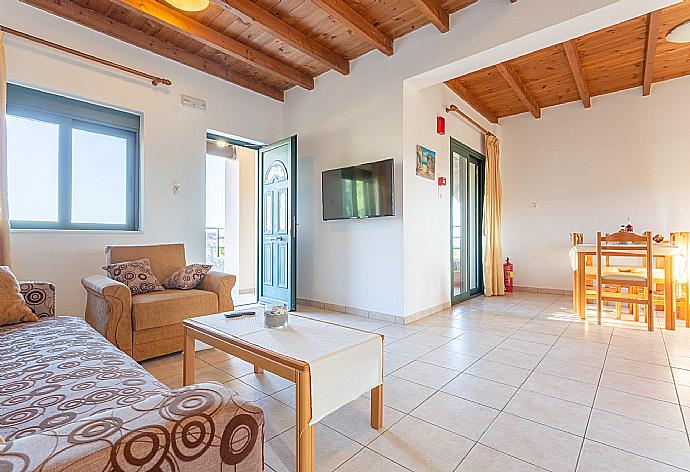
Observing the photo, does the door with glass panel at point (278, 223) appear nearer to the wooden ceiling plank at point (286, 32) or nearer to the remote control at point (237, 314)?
the wooden ceiling plank at point (286, 32)

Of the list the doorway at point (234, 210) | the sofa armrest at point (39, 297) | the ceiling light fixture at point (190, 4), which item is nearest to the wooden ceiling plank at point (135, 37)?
the ceiling light fixture at point (190, 4)

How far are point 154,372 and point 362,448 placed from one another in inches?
63.8

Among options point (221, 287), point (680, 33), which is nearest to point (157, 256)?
point (221, 287)

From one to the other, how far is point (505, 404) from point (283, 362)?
1304 millimetres

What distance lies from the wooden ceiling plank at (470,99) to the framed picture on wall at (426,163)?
3.70 ft

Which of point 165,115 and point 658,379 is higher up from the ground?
point 165,115

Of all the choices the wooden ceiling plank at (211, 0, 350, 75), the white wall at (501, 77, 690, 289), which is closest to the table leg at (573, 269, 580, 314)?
the white wall at (501, 77, 690, 289)

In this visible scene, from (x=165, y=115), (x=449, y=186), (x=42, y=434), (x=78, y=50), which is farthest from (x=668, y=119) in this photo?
(x=78, y=50)

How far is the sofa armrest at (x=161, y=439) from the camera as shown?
20.0 inches

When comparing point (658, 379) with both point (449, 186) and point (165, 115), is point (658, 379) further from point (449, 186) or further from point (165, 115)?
point (165, 115)

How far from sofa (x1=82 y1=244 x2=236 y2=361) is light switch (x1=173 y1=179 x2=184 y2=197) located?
870 millimetres

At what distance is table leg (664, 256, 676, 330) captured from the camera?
339cm

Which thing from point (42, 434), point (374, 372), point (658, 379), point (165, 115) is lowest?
point (658, 379)

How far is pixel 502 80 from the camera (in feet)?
14.9
